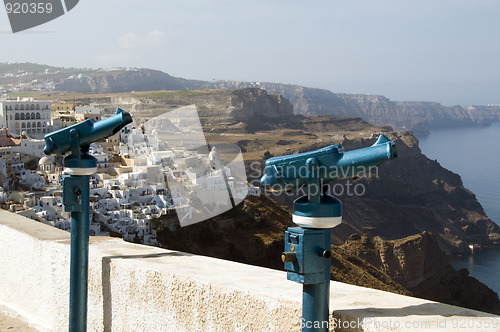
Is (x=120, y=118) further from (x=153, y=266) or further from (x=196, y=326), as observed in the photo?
(x=196, y=326)

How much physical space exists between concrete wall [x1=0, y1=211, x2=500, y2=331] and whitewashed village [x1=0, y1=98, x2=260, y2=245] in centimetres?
1685

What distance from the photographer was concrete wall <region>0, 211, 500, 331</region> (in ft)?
7.41

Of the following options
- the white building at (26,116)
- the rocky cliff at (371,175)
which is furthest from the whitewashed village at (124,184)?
the rocky cliff at (371,175)

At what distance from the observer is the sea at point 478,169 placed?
61.1 m

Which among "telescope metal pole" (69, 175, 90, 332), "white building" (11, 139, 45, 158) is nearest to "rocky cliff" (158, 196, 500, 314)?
"white building" (11, 139, 45, 158)

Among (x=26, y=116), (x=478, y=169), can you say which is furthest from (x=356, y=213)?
(x=478, y=169)

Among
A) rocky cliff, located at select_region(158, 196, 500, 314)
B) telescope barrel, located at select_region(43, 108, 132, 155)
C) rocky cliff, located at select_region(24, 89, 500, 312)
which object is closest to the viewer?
telescope barrel, located at select_region(43, 108, 132, 155)

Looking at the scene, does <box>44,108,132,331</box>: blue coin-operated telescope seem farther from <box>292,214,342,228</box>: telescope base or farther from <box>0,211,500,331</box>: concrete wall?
<box>292,214,342,228</box>: telescope base

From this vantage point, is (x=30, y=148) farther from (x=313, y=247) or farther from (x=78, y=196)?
(x=313, y=247)

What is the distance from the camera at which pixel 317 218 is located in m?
2.10

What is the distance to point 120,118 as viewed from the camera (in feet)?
10.2

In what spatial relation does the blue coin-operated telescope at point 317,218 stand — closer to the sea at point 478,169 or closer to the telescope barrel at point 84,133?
the telescope barrel at point 84,133

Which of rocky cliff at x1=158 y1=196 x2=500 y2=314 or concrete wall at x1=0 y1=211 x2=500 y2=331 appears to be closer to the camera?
concrete wall at x1=0 y1=211 x2=500 y2=331

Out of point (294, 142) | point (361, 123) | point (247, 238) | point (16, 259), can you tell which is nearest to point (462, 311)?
point (16, 259)
